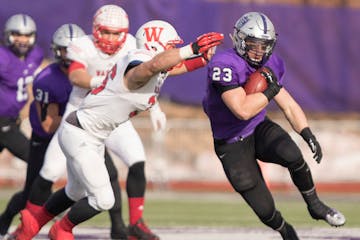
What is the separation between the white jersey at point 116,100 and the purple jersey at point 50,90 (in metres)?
1.21

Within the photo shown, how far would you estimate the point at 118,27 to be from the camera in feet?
27.9

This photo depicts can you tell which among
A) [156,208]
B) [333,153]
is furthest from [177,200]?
[333,153]

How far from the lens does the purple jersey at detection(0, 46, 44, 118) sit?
32.6 ft

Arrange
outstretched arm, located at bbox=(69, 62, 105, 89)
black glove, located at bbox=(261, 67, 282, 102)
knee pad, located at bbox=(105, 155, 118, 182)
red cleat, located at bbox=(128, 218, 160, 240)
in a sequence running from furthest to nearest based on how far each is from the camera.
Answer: knee pad, located at bbox=(105, 155, 118, 182) → red cleat, located at bbox=(128, 218, 160, 240) → outstretched arm, located at bbox=(69, 62, 105, 89) → black glove, located at bbox=(261, 67, 282, 102)

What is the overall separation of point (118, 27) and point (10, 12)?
7.44m

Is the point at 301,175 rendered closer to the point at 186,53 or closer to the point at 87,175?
the point at 186,53

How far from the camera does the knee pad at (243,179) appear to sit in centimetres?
757

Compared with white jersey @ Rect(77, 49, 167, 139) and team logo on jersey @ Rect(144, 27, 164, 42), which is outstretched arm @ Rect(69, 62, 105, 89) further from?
team logo on jersey @ Rect(144, 27, 164, 42)

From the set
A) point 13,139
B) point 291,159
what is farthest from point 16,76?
point 291,159

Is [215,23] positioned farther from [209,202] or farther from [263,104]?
[263,104]

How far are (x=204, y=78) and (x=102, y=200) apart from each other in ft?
27.7

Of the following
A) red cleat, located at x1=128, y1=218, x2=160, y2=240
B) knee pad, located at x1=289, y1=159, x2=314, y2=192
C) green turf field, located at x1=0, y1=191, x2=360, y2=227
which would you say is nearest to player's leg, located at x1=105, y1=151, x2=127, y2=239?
red cleat, located at x1=128, y1=218, x2=160, y2=240

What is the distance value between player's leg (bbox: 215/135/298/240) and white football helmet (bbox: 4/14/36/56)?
307cm

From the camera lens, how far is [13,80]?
393 inches
